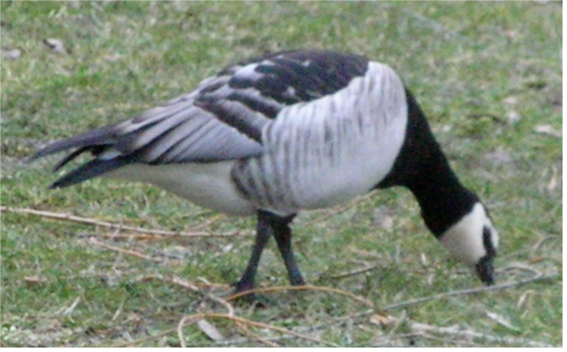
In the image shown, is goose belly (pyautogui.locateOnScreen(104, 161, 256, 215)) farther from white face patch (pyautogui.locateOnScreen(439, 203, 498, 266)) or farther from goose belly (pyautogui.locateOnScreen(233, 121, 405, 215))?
white face patch (pyautogui.locateOnScreen(439, 203, 498, 266))

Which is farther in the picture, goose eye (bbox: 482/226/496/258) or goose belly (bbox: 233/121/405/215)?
goose eye (bbox: 482/226/496/258)

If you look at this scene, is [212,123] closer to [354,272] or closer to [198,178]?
[198,178]

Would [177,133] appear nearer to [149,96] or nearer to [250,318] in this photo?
[250,318]

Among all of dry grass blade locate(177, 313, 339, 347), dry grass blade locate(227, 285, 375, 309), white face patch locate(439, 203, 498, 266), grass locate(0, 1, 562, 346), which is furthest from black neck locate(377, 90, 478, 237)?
dry grass blade locate(177, 313, 339, 347)

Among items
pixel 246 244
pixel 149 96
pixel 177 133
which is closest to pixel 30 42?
pixel 149 96

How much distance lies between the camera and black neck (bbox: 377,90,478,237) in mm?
5746

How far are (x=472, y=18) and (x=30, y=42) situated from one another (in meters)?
3.10

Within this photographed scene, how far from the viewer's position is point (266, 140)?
5090 millimetres

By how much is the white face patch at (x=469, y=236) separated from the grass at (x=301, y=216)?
121mm

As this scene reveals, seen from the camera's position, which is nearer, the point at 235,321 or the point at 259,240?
the point at 235,321

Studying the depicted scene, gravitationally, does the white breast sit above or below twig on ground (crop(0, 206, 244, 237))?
above

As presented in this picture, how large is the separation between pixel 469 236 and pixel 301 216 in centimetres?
107

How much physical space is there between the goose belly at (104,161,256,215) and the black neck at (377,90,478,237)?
0.81 m

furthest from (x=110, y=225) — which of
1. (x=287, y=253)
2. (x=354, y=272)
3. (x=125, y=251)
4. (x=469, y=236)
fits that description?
(x=469, y=236)
